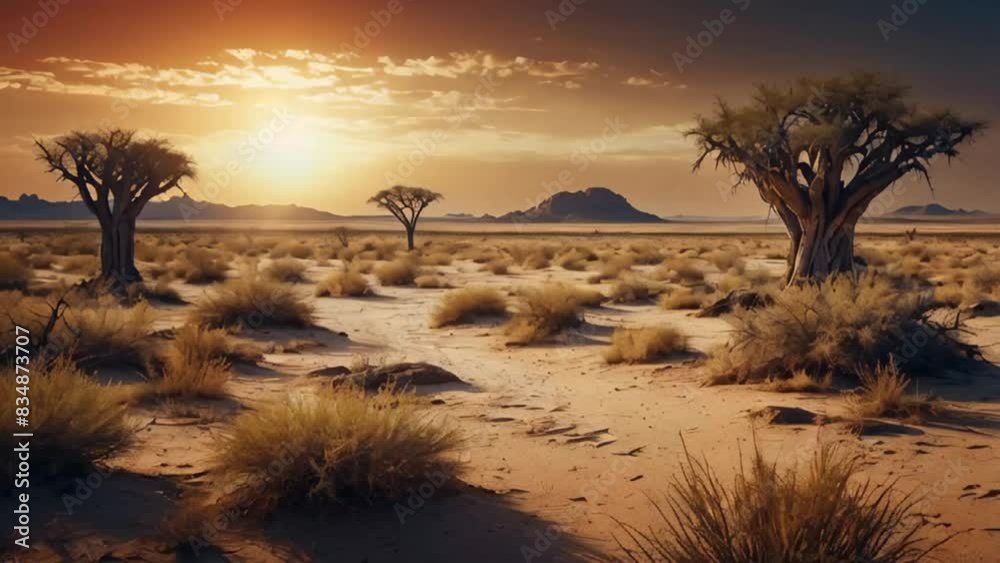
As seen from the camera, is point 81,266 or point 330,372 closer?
point 330,372

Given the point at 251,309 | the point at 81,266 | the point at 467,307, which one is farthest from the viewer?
the point at 81,266

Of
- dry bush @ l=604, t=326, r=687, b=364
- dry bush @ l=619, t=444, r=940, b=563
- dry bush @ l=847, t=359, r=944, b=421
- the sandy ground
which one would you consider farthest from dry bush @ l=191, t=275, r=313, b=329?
dry bush @ l=619, t=444, r=940, b=563

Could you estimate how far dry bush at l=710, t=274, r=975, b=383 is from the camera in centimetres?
Answer: 988

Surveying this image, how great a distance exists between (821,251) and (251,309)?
11862 millimetres

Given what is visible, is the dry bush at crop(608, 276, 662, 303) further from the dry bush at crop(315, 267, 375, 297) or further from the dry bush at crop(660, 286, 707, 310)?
the dry bush at crop(315, 267, 375, 297)

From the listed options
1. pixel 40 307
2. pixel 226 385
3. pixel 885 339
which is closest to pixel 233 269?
pixel 40 307

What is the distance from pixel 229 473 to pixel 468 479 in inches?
75.4

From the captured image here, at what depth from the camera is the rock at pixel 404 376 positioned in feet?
33.0

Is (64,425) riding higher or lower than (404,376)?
higher

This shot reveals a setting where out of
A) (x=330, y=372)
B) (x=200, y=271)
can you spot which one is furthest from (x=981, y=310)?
(x=200, y=271)

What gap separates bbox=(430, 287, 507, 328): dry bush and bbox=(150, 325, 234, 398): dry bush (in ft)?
24.0

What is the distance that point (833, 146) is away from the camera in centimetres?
1512

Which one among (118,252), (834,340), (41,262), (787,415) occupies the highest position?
(118,252)

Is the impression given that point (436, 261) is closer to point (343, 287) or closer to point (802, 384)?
point (343, 287)
